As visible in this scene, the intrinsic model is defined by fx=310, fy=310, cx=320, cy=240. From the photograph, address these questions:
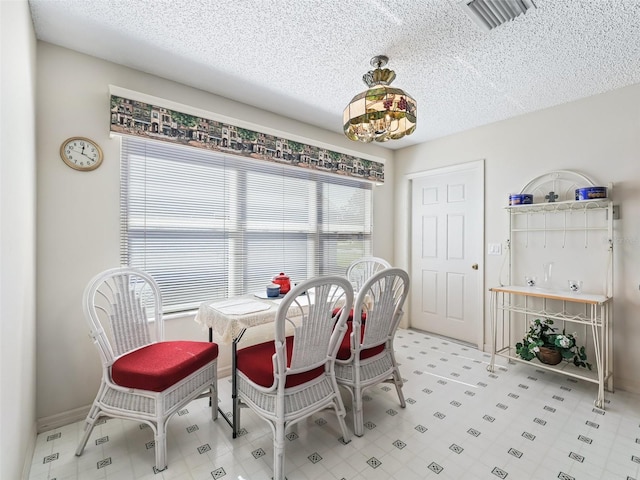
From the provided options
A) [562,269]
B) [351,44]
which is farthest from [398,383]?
[351,44]

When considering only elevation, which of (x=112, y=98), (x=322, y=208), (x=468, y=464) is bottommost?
(x=468, y=464)

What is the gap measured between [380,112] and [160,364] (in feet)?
6.47

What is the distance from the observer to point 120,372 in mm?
1726

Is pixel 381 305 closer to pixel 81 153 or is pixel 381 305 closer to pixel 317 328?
pixel 317 328

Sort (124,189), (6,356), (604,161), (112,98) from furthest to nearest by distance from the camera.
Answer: (604,161)
(124,189)
(112,98)
(6,356)

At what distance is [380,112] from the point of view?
6.12ft

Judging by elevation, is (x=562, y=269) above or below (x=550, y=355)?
above

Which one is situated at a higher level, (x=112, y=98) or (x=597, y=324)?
(x=112, y=98)

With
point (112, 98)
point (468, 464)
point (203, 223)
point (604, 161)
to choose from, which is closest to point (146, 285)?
point (203, 223)

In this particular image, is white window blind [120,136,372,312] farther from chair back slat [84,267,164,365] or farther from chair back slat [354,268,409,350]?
chair back slat [354,268,409,350]

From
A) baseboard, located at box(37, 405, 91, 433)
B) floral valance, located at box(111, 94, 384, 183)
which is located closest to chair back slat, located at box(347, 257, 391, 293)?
floral valance, located at box(111, 94, 384, 183)

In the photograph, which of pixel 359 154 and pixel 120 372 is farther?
pixel 359 154

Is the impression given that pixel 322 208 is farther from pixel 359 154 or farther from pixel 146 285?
pixel 146 285

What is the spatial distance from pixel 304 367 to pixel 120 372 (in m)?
1.03
